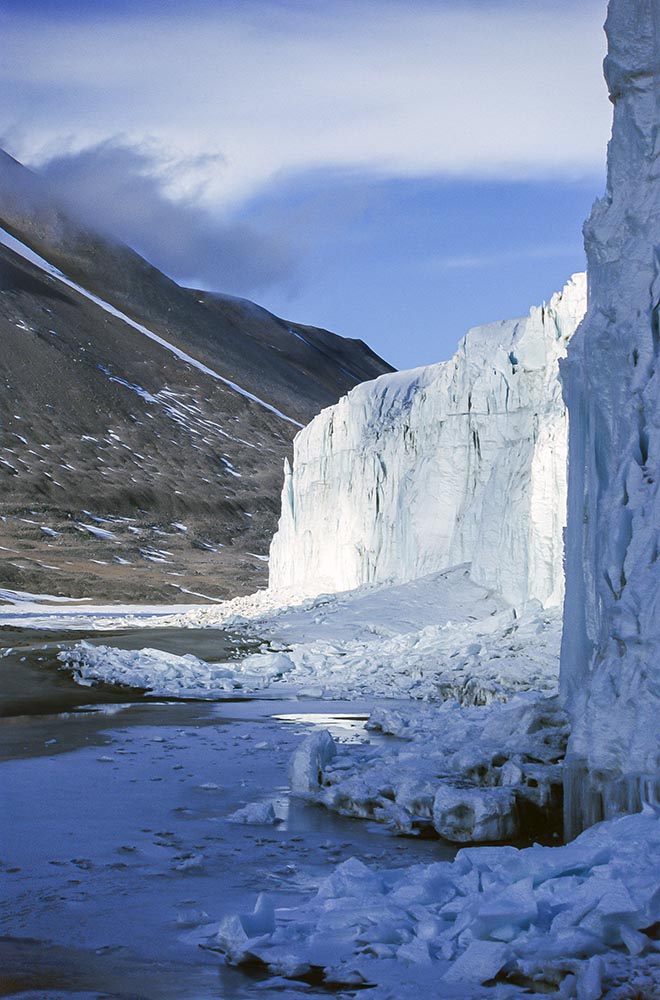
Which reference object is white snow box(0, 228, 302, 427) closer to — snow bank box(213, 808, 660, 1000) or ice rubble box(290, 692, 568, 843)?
ice rubble box(290, 692, 568, 843)

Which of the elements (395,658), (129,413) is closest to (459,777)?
(395,658)

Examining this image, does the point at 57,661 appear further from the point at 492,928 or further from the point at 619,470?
the point at 492,928

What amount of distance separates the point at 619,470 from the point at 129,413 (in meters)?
84.8

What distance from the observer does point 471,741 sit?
30.5ft

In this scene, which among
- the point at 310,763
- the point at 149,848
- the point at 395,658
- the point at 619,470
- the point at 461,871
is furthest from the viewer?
the point at 395,658

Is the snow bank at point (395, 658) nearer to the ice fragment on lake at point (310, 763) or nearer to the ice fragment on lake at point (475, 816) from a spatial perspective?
the ice fragment on lake at point (310, 763)

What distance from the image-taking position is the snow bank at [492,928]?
4.38 m

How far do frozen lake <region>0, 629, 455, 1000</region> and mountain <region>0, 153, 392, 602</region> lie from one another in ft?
128

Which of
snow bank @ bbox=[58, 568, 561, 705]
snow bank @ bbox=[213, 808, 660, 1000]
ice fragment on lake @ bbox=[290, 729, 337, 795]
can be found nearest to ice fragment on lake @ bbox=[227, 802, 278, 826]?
ice fragment on lake @ bbox=[290, 729, 337, 795]

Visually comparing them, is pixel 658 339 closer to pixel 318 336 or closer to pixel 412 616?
pixel 412 616

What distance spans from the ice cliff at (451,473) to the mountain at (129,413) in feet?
62.1

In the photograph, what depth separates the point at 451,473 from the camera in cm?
2500

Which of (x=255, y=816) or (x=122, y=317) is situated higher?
(x=122, y=317)

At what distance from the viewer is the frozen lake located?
470 centimetres
